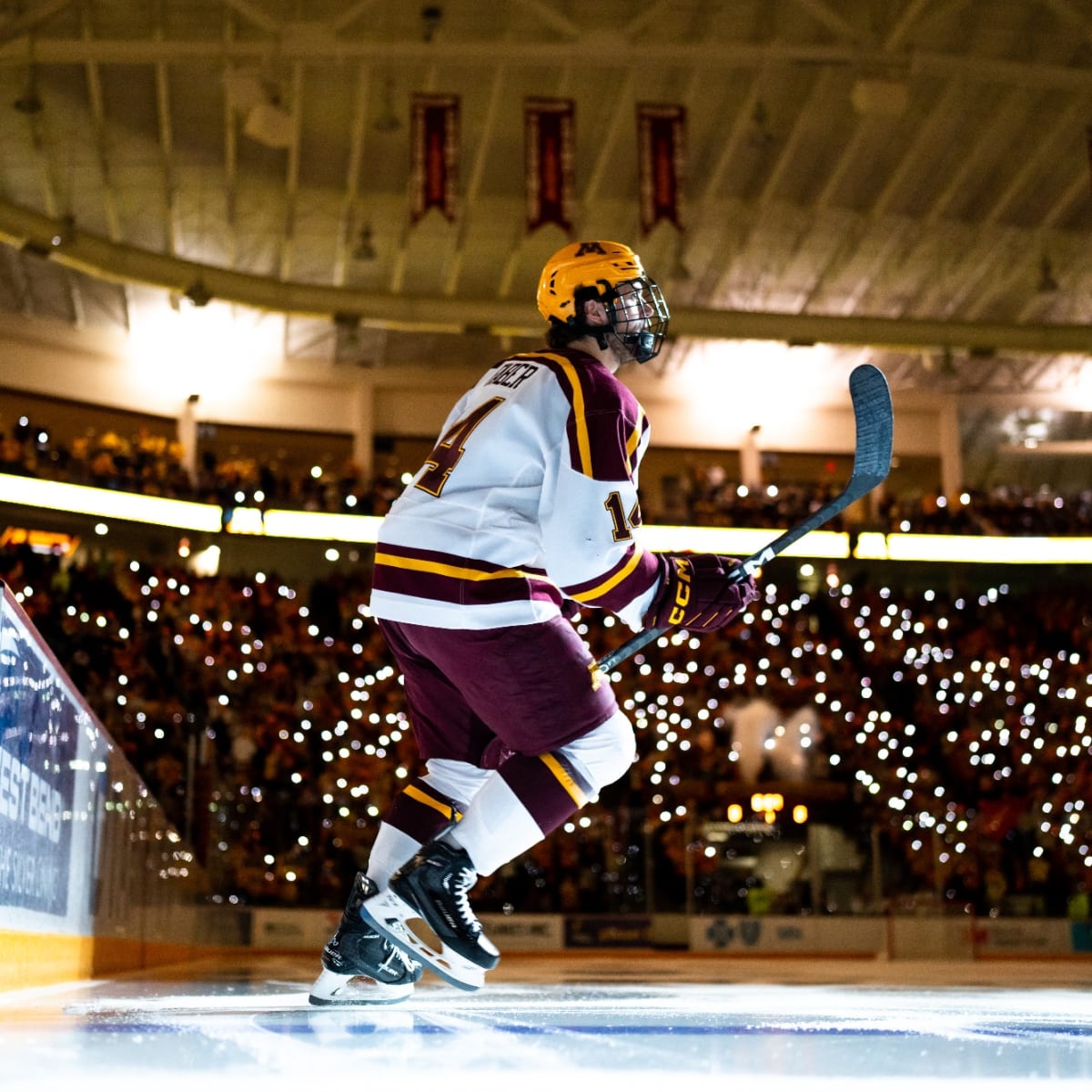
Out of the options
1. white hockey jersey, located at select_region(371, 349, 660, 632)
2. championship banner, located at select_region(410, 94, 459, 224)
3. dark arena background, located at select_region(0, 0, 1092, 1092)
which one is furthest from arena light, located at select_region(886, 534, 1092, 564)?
white hockey jersey, located at select_region(371, 349, 660, 632)

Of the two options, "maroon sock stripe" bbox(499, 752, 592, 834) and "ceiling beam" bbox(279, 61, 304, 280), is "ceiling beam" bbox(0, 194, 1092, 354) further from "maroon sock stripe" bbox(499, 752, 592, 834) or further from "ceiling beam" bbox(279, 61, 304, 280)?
"maroon sock stripe" bbox(499, 752, 592, 834)

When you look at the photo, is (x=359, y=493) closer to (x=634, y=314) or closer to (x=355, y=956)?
(x=634, y=314)

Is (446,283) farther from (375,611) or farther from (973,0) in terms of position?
(375,611)

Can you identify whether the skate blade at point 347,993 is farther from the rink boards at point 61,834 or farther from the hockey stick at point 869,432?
the rink boards at point 61,834

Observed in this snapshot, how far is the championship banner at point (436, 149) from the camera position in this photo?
14289 millimetres

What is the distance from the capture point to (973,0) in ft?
52.0

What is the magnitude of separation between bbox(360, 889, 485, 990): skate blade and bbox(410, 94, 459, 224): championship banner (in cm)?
1219

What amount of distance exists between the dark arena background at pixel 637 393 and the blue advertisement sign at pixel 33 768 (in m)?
0.94

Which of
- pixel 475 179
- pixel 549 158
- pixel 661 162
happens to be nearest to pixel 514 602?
pixel 549 158

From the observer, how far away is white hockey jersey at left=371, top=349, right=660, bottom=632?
2.75 meters

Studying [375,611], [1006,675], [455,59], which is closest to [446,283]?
[455,59]

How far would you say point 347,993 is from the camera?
3.10 meters

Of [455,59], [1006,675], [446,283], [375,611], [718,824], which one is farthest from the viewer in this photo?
[446,283]

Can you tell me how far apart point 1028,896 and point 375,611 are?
502 inches
